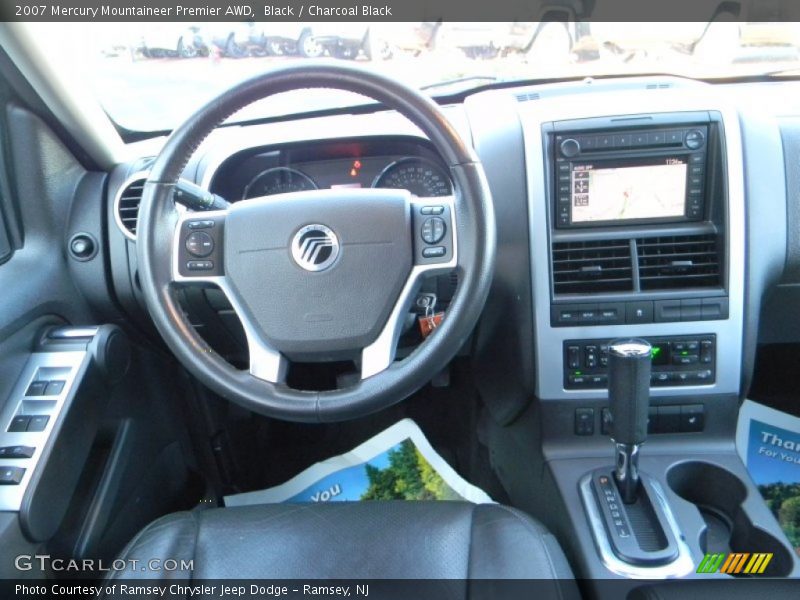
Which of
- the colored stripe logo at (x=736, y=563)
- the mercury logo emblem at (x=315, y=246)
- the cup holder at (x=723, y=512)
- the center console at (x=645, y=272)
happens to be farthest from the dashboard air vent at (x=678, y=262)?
the mercury logo emblem at (x=315, y=246)

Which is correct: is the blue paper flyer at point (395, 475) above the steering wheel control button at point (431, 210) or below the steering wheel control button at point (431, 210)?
below

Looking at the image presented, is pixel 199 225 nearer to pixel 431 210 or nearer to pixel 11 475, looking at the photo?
pixel 431 210

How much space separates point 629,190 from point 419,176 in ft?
1.35

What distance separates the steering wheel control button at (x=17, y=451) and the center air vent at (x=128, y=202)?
46 cm

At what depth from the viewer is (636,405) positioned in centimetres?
119

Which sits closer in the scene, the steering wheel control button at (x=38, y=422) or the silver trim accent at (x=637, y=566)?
the silver trim accent at (x=637, y=566)

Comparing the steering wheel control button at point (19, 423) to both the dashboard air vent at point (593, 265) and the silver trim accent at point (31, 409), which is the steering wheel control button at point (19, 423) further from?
the dashboard air vent at point (593, 265)

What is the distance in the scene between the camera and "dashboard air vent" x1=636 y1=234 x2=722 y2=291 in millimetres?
1385

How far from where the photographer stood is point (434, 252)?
117 cm

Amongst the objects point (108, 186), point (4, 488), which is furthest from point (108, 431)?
point (108, 186)

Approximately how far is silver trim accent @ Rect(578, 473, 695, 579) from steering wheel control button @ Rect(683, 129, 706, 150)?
62cm

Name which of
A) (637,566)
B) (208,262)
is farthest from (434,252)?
(637,566)

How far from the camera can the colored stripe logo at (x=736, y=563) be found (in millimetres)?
1197
